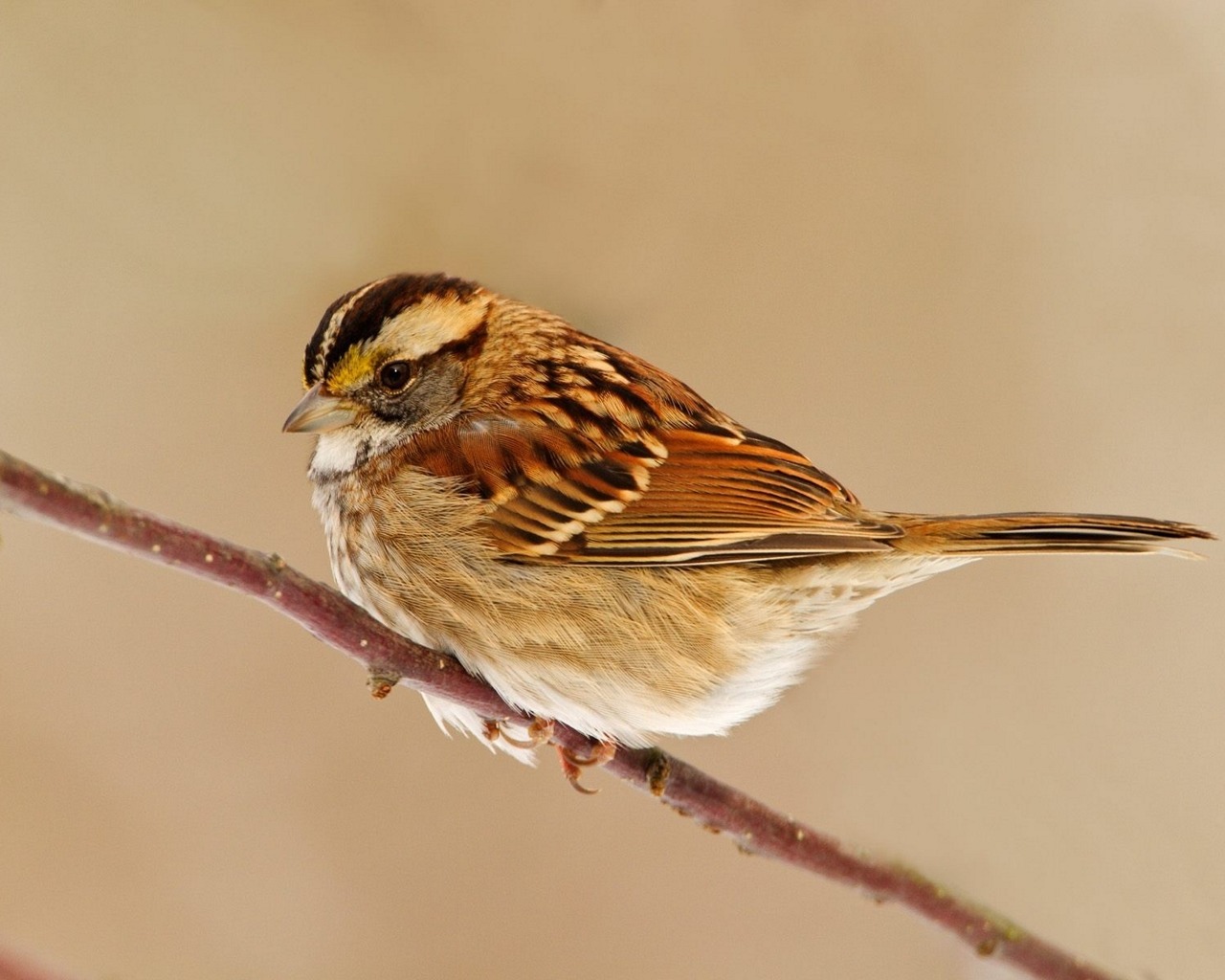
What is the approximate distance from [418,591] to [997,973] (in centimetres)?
168

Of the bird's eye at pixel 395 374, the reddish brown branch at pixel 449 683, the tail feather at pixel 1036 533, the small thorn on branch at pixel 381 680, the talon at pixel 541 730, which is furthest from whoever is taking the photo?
the bird's eye at pixel 395 374

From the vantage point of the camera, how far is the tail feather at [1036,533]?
8.28 ft

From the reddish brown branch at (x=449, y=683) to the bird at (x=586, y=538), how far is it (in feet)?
0.42

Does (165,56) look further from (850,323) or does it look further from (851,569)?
(851,569)

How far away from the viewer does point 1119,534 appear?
2.55 m

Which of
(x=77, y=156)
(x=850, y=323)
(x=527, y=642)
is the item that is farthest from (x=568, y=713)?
(x=77, y=156)

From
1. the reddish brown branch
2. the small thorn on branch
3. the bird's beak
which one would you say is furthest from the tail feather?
the bird's beak

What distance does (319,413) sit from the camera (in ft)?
9.42

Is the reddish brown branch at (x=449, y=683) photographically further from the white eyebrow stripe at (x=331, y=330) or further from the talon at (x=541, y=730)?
the white eyebrow stripe at (x=331, y=330)

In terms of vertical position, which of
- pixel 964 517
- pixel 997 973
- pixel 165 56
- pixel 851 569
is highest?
pixel 165 56

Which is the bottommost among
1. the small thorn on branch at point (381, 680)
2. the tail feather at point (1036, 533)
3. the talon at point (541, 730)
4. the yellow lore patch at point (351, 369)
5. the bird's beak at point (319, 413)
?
the small thorn on branch at point (381, 680)

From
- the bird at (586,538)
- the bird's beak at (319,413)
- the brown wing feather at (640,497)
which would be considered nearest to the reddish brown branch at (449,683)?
the bird at (586,538)

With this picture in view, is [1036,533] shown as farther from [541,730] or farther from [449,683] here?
[449,683]

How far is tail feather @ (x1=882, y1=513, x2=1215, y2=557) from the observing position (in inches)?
99.3
